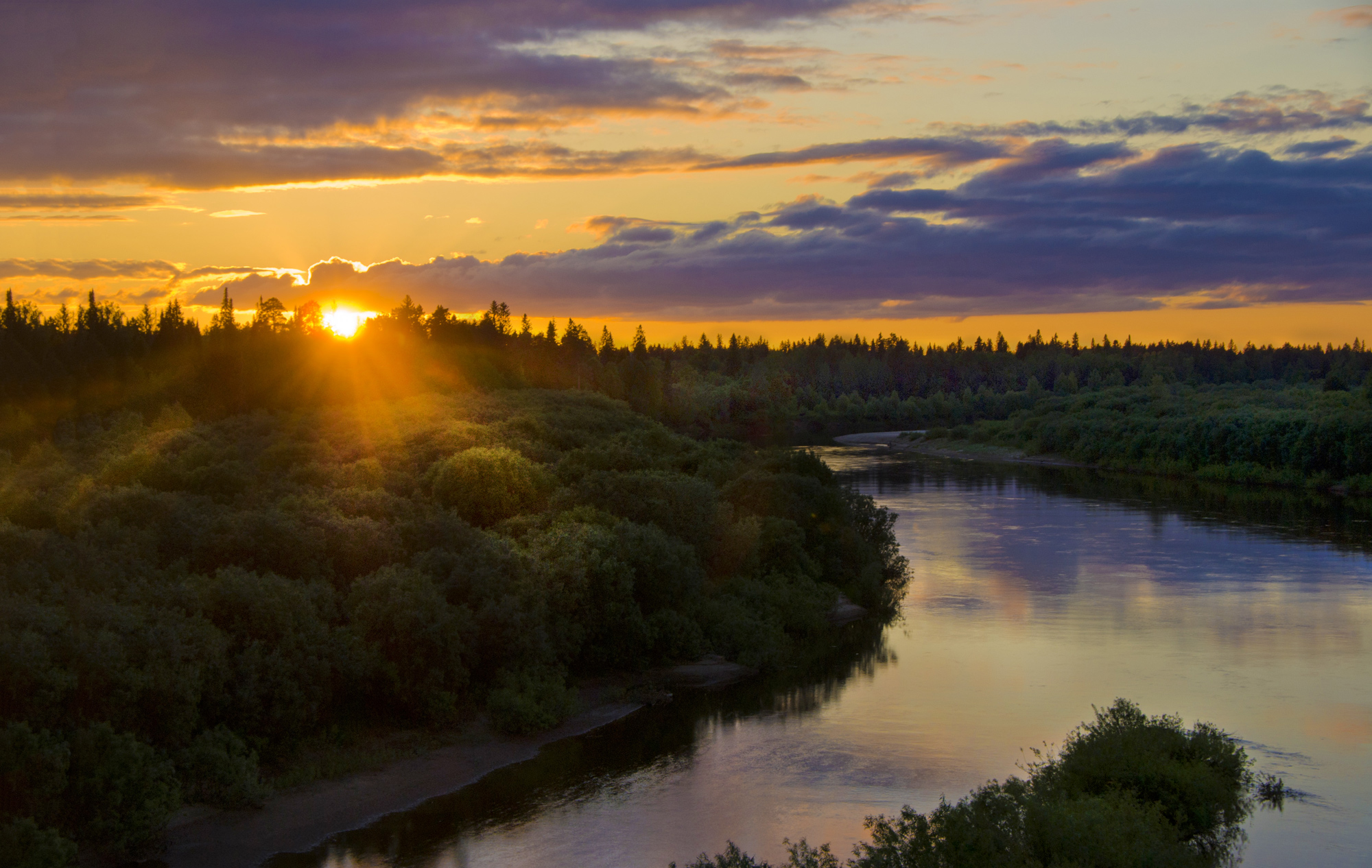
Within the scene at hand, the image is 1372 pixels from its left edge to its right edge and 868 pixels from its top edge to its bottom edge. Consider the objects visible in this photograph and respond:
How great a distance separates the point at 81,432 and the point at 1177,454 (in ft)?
337

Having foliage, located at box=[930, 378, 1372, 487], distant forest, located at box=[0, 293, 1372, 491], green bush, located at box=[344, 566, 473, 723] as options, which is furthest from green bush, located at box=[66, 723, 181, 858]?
foliage, located at box=[930, 378, 1372, 487]

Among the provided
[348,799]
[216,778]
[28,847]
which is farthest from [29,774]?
[348,799]

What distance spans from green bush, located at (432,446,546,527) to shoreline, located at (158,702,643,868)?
50.3 ft

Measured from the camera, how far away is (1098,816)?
65.2 feet

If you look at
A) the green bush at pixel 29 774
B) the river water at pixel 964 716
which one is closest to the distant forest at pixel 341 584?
the green bush at pixel 29 774

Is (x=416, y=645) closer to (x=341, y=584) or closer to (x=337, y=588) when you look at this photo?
(x=337, y=588)

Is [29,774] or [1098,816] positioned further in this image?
[29,774]

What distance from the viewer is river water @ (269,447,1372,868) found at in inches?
977

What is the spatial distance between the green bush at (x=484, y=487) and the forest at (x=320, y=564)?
10 centimetres

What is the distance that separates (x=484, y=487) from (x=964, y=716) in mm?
21591

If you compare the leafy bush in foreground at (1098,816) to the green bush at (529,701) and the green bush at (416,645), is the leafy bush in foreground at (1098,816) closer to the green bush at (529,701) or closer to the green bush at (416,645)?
the green bush at (529,701)

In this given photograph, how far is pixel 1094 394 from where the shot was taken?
518 feet

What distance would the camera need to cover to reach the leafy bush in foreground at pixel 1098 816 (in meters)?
19.0

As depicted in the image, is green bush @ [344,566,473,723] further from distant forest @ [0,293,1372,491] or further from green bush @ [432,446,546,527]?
distant forest @ [0,293,1372,491]
